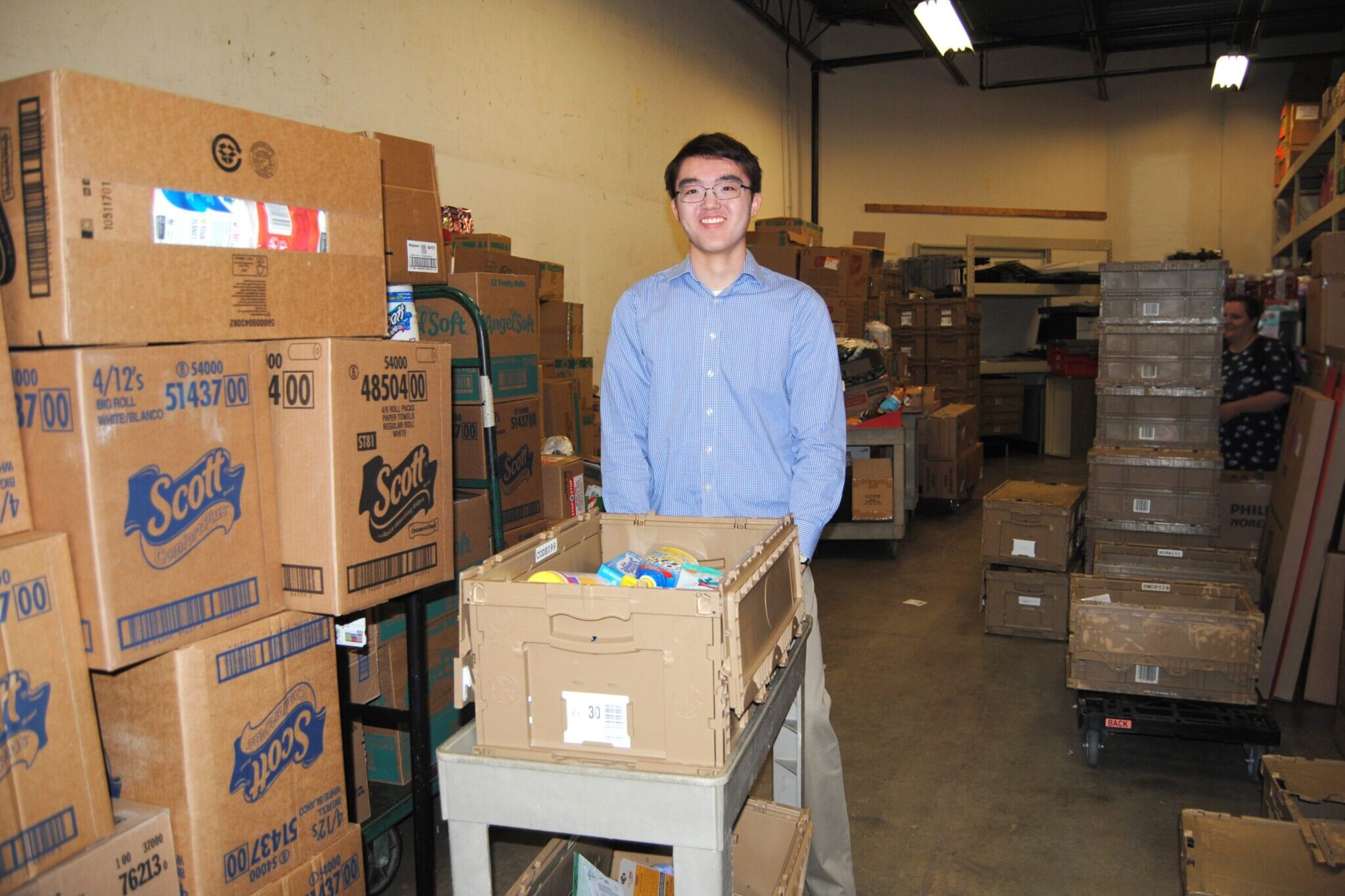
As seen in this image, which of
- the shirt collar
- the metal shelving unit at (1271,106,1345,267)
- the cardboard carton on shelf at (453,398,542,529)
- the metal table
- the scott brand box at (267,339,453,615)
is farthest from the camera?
the metal shelving unit at (1271,106,1345,267)

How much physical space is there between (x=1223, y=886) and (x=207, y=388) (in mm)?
2224

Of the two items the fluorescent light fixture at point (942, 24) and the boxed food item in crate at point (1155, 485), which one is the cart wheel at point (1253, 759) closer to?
the boxed food item in crate at point (1155, 485)

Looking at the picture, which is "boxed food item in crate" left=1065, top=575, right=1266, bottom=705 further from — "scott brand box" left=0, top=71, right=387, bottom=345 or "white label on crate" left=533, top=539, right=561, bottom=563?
"scott brand box" left=0, top=71, right=387, bottom=345

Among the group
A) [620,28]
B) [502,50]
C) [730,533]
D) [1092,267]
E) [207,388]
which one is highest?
[620,28]

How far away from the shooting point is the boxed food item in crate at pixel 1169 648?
3105 mm

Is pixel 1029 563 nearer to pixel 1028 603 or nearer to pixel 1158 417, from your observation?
pixel 1028 603

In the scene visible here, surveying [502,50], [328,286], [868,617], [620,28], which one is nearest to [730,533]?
[328,286]

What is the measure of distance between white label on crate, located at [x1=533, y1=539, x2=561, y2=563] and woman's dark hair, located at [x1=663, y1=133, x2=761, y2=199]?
30.3 inches

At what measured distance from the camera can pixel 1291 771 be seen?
247 cm

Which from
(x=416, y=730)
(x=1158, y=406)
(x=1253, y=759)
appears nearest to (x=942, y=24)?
(x=1158, y=406)

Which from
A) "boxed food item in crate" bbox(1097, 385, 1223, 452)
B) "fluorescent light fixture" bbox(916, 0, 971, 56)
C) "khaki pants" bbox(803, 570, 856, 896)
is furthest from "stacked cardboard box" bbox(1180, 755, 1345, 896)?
"fluorescent light fixture" bbox(916, 0, 971, 56)

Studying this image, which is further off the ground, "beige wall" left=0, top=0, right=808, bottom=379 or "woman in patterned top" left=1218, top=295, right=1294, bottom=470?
"beige wall" left=0, top=0, right=808, bottom=379

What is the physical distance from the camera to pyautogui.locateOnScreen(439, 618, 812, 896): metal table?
1.24m

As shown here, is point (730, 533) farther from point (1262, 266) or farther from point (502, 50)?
point (1262, 266)
